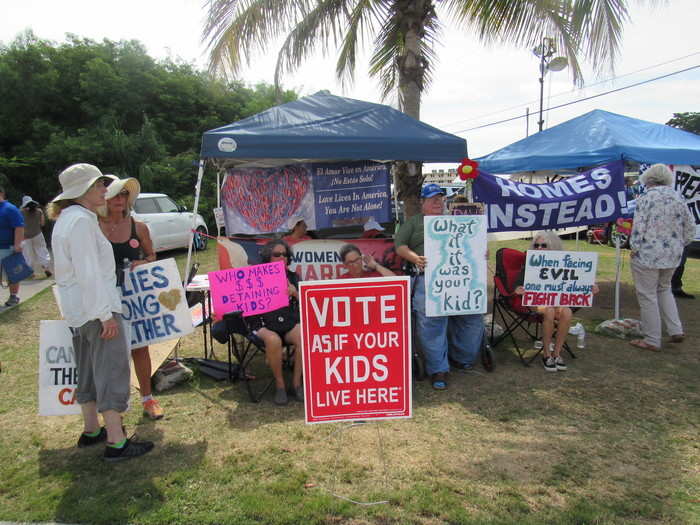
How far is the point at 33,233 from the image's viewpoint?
880 centimetres

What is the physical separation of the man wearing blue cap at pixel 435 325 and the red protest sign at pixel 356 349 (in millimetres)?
1518

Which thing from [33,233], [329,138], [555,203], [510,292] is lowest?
[510,292]

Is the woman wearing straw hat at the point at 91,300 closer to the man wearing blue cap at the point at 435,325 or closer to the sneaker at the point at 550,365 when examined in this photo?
the man wearing blue cap at the point at 435,325

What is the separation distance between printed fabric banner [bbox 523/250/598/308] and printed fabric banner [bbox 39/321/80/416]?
3921mm

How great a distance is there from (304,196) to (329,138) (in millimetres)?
1100

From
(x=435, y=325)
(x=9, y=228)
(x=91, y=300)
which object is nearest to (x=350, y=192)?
(x=435, y=325)

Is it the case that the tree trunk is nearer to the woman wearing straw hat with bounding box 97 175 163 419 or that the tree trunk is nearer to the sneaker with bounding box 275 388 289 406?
the sneaker with bounding box 275 388 289 406

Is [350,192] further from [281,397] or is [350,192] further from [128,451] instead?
[128,451]

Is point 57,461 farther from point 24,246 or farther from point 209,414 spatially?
point 24,246

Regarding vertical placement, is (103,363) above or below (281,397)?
above

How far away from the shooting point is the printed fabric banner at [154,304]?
3572mm

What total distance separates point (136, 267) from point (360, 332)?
182 cm

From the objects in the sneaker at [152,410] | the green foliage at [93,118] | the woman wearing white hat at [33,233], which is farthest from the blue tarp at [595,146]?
the green foliage at [93,118]

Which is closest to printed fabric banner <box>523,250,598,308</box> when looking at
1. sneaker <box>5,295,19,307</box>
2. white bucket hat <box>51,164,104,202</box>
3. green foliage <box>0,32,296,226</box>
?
white bucket hat <box>51,164,104,202</box>
